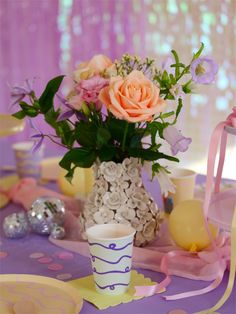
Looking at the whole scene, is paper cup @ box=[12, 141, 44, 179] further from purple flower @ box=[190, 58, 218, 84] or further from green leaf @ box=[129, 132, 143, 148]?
purple flower @ box=[190, 58, 218, 84]

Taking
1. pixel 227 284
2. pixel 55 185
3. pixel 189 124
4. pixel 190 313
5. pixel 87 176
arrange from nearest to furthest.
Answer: pixel 190 313
pixel 227 284
pixel 87 176
pixel 55 185
pixel 189 124

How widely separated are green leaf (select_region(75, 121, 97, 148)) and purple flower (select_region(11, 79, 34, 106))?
5.0 inches

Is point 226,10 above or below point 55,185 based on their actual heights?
above

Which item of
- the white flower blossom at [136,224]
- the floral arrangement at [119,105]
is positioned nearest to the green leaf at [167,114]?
the floral arrangement at [119,105]

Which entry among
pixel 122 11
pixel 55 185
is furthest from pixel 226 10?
pixel 55 185

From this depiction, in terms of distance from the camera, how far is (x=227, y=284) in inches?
41.1

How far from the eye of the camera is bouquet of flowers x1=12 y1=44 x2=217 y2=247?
1106 mm

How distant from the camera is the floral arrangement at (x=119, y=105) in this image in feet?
3.54

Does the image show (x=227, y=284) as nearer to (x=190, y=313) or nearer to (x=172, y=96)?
(x=190, y=313)

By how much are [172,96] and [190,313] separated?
42cm

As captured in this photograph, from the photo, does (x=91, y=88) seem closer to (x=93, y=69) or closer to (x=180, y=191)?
(x=93, y=69)

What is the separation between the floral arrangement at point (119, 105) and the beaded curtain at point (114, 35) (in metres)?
2.18

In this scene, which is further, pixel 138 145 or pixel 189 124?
pixel 189 124

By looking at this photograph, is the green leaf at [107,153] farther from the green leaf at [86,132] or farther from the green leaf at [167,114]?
the green leaf at [167,114]
